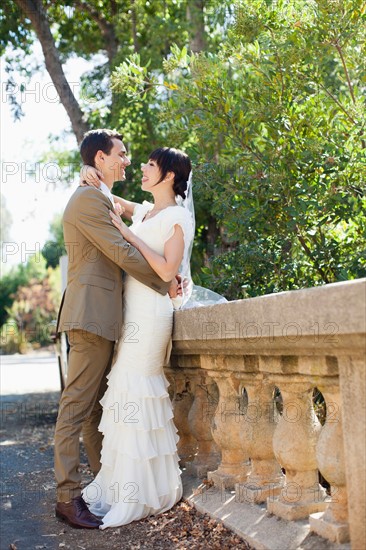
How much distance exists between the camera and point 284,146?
5223 mm

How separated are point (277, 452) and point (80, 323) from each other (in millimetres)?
1413

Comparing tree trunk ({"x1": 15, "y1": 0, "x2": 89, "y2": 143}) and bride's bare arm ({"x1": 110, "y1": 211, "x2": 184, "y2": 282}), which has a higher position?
tree trunk ({"x1": 15, "y1": 0, "x2": 89, "y2": 143})

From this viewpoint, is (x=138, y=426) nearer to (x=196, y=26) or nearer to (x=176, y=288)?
(x=176, y=288)

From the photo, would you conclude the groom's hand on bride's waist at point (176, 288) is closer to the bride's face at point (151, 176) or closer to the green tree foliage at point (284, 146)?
the bride's face at point (151, 176)

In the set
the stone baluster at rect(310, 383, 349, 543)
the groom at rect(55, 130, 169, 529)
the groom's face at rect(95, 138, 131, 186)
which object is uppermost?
the groom's face at rect(95, 138, 131, 186)

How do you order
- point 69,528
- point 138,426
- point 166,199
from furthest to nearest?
point 166,199 < point 138,426 < point 69,528

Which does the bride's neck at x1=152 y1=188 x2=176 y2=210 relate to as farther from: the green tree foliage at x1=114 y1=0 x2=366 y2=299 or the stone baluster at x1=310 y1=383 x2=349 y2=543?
the stone baluster at x1=310 y1=383 x2=349 y2=543

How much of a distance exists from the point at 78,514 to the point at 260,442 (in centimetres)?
111

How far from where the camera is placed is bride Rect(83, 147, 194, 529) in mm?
4004

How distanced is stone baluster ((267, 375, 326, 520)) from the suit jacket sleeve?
1.32 m

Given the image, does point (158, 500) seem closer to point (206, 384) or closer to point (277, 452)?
point (206, 384)

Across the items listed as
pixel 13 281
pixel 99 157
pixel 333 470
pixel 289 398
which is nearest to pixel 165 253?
pixel 99 157

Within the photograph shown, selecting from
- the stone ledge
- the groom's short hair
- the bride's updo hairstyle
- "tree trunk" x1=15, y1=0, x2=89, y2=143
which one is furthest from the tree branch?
"tree trunk" x1=15, y1=0, x2=89, y2=143

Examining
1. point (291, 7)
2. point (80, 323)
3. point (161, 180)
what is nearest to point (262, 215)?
→ point (161, 180)
